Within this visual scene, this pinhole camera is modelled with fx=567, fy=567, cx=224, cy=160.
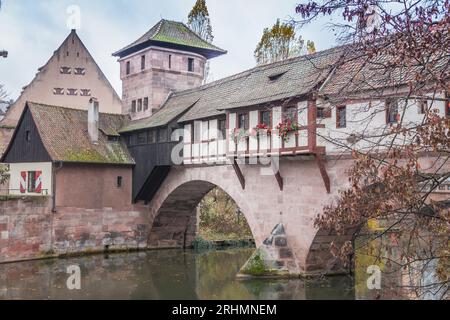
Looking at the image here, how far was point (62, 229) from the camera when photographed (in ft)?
61.8

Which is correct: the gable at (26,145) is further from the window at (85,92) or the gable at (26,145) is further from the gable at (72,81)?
the window at (85,92)

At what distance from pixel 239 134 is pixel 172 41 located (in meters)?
8.59

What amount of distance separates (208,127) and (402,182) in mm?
12725

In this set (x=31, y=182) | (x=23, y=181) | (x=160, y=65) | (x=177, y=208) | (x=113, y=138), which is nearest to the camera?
(x=31, y=182)

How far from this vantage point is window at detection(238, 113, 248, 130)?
1465 centimetres

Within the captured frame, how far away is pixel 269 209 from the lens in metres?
14.8

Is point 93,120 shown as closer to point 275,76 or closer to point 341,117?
point 275,76

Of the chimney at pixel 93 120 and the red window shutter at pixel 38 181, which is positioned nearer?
the red window shutter at pixel 38 181

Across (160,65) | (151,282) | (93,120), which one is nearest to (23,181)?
(93,120)

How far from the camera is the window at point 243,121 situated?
1465 centimetres

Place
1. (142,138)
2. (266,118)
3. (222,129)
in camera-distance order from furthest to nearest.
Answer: (142,138) < (222,129) < (266,118)

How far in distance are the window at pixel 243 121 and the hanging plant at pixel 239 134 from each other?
0.16 m

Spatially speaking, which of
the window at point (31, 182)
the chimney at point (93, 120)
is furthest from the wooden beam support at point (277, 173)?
the window at point (31, 182)
